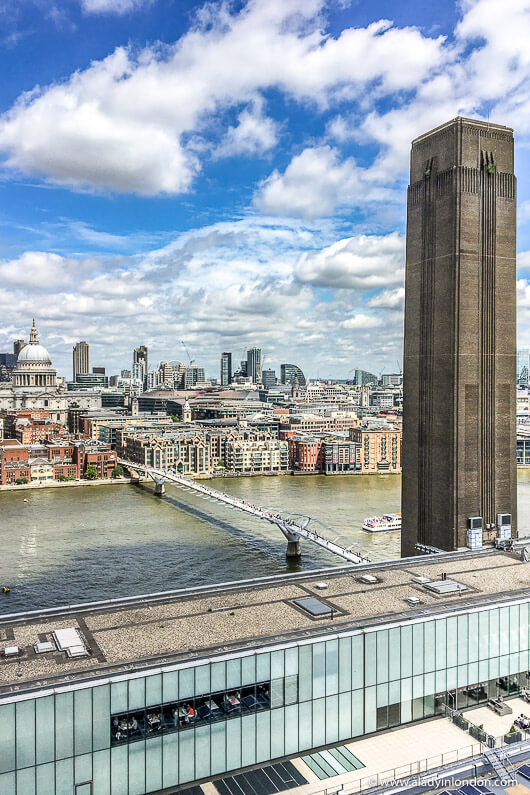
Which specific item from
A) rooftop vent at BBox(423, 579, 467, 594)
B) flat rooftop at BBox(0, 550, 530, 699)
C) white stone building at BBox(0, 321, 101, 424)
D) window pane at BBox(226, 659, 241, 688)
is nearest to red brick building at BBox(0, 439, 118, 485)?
white stone building at BBox(0, 321, 101, 424)

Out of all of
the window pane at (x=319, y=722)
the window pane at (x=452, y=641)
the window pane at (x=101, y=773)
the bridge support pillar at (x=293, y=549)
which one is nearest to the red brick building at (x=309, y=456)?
the bridge support pillar at (x=293, y=549)

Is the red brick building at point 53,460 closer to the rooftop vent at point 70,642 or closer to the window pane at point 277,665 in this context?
the rooftop vent at point 70,642

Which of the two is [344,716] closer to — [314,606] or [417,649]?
[417,649]

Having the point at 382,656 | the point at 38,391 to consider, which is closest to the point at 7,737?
the point at 382,656

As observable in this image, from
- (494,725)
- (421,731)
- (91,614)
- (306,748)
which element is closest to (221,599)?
(91,614)

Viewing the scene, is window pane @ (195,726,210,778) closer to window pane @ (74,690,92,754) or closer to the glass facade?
the glass facade

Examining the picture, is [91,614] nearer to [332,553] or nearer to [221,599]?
[221,599]
